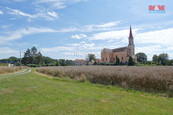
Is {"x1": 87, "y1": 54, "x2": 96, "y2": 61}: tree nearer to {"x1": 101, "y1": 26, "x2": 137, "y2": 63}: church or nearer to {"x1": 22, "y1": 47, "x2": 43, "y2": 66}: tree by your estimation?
{"x1": 101, "y1": 26, "x2": 137, "y2": 63}: church

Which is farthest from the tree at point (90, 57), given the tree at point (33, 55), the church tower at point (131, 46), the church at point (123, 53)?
the tree at point (33, 55)

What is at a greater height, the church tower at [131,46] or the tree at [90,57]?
the church tower at [131,46]

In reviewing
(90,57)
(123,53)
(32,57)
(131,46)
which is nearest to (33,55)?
(32,57)

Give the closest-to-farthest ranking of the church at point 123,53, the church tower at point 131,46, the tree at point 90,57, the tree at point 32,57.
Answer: the church at point 123,53, the church tower at point 131,46, the tree at point 32,57, the tree at point 90,57

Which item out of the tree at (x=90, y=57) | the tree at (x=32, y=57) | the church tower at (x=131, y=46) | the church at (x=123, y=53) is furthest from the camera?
Result: the tree at (x=90, y=57)

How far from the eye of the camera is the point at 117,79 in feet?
29.9

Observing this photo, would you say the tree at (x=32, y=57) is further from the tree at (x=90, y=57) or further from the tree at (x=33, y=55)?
the tree at (x=90, y=57)

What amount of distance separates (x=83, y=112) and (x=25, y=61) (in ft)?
282

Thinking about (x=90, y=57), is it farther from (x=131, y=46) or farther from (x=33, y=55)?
(x=33, y=55)

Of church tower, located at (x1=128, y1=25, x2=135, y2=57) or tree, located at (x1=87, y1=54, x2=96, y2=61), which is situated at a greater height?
church tower, located at (x1=128, y1=25, x2=135, y2=57)

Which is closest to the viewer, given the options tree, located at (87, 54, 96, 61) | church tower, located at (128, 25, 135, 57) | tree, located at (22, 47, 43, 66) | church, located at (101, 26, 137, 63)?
church, located at (101, 26, 137, 63)


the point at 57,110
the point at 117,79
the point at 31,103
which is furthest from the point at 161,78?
the point at 31,103

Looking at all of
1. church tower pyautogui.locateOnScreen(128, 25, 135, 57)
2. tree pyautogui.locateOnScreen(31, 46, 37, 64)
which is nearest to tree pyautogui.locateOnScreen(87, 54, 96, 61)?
church tower pyautogui.locateOnScreen(128, 25, 135, 57)

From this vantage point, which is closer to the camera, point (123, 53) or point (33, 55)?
point (123, 53)
